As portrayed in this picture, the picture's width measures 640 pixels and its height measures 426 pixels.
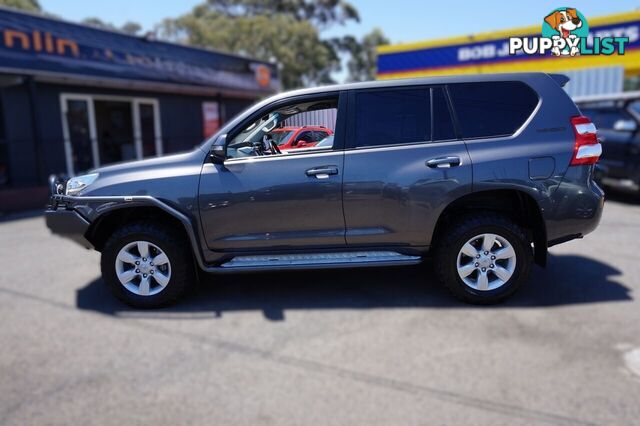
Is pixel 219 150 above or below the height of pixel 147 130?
below

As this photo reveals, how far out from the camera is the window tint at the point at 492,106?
13.2ft

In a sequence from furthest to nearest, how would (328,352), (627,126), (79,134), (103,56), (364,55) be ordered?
(364,55) → (79,134) → (103,56) → (627,126) → (328,352)

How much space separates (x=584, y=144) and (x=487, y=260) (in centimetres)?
120

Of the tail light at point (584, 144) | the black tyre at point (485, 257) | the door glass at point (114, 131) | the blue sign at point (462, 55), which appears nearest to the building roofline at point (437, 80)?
the tail light at point (584, 144)

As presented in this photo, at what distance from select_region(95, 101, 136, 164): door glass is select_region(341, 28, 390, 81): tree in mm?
31073

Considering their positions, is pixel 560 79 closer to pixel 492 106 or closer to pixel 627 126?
pixel 492 106

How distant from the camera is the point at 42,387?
3.00 metres

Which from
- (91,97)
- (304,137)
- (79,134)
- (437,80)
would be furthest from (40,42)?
(437,80)

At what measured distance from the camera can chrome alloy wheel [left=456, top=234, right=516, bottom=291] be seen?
13.2 ft

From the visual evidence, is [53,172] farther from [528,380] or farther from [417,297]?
[528,380]

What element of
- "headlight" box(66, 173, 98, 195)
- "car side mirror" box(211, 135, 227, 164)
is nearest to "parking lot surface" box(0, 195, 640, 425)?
"headlight" box(66, 173, 98, 195)

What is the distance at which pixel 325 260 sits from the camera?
4.08m

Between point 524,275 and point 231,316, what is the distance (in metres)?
2.47

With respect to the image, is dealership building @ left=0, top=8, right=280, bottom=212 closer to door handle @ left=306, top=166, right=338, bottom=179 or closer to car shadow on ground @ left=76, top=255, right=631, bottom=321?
car shadow on ground @ left=76, top=255, right=631, bottom=321
